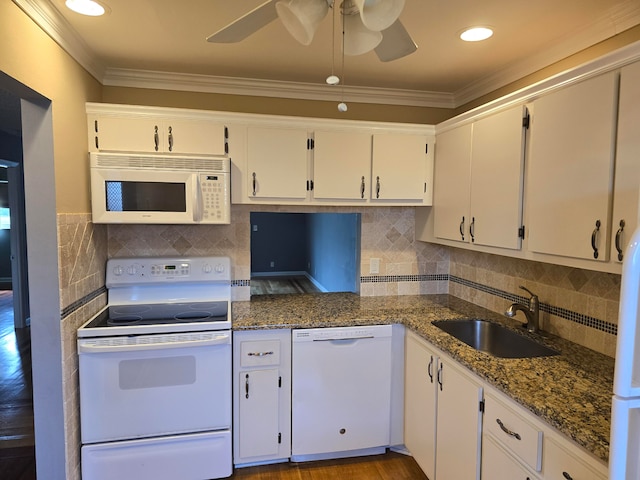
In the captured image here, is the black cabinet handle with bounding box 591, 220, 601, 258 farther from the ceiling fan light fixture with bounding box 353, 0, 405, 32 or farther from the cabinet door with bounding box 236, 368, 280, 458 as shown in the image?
the cabinet door with bounding box 236, 368, 280, 458

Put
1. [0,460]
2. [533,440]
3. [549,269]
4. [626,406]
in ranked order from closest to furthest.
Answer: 1. [626,406]
2. [533,440]
3. [549,269]
4. [0,460]

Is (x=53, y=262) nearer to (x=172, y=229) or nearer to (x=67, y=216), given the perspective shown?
(x=67, y=216)

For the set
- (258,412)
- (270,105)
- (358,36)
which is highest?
(270,105)

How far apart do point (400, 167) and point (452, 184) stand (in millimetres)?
380

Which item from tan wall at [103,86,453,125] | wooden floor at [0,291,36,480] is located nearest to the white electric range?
wooden floor at [0,291,36,480]

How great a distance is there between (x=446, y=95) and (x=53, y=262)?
109 inches

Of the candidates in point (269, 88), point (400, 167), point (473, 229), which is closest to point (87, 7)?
point (269, 88)

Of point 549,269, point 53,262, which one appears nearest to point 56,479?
point 53,262

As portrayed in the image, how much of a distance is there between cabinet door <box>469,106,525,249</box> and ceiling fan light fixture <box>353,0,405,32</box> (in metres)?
1.18

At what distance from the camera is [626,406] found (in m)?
0.85

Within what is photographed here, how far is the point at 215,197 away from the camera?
243 centimetres

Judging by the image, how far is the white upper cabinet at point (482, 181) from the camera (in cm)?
198

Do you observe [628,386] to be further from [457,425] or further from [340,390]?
[340,390]

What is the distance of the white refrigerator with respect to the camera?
850mm
